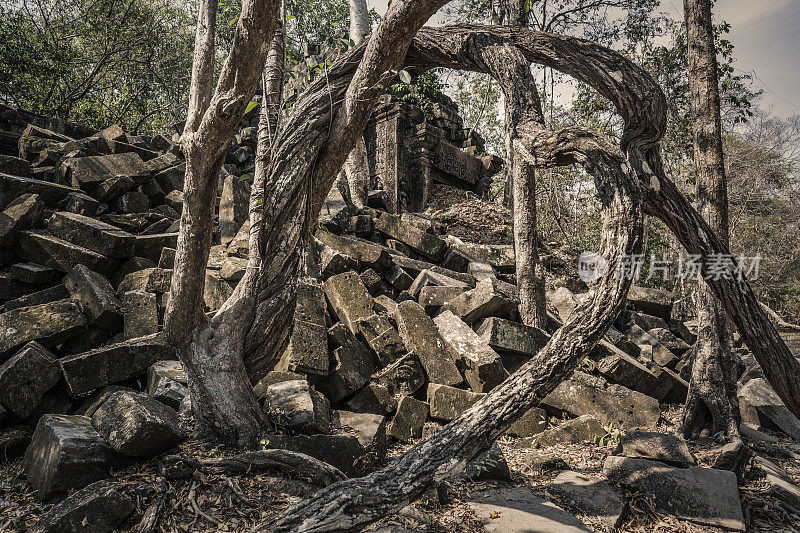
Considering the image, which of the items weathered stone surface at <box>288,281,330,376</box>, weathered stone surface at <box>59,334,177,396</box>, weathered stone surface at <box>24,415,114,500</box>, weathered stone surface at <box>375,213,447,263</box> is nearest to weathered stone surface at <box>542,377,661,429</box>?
weathered stone surface at <box>288,281,330,376</box>

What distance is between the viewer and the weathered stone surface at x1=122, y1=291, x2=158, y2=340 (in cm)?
438

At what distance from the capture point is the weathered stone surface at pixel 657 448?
3912mm

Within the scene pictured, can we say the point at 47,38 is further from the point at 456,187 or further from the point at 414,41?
the point at 414,41

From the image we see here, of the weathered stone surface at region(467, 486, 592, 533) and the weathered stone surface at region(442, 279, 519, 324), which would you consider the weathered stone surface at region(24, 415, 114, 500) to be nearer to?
the weathered stone surface at region(467, 486, 592, 533)

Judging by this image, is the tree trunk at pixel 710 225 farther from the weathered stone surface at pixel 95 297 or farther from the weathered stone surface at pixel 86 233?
the weathered stone surface at pixel 86 233

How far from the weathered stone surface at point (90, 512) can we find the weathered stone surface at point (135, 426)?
1.00 feet

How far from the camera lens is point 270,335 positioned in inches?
132

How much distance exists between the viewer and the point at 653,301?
7270mm

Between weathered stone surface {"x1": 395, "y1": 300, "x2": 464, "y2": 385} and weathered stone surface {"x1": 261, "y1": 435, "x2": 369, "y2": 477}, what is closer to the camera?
weathered stone surface {"x1": 261, "y1": 435, "x2": 369, "y2": 477}

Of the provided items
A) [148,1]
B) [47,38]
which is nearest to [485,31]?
[47,38]

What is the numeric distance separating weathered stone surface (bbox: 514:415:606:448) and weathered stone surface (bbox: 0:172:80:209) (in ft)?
19.8

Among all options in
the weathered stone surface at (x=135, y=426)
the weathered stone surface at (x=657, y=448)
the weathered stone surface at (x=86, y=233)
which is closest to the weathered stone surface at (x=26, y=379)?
the weathered stone surface at (x=135, y=426)

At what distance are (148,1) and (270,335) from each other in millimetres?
15480

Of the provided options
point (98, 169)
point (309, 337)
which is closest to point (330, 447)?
point (309, 337)
